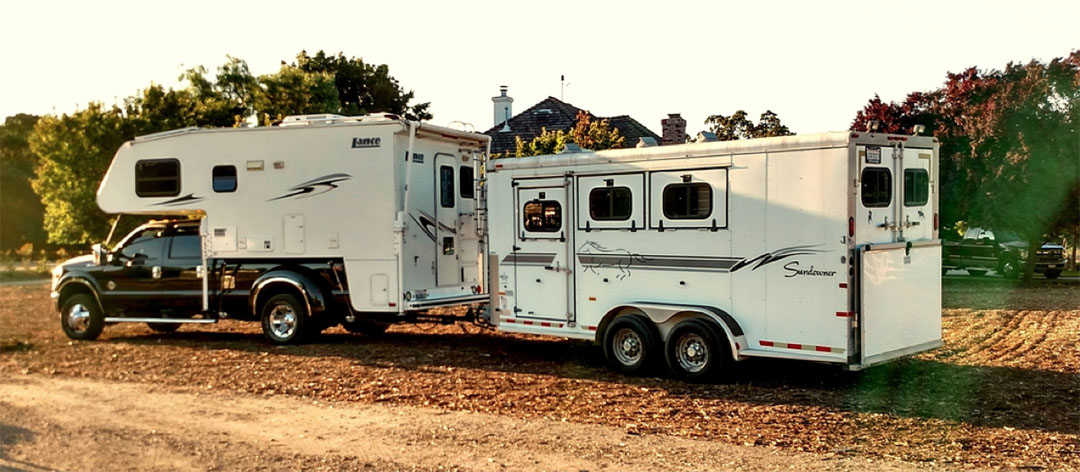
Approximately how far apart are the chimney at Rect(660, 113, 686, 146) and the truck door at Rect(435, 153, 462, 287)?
17756 millimetres

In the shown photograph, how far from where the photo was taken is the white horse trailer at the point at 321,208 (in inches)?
513

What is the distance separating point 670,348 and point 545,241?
7.01 ft

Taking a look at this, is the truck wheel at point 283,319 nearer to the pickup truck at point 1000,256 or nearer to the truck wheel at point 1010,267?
the pickup truck at point 1000,256

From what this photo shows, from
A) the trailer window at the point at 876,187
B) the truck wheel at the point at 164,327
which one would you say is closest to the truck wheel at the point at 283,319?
the truck wheel at the point at 164,327

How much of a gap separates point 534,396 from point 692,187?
2.84 meters

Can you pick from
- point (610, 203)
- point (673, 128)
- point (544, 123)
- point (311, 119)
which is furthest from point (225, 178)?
point (544, 123)

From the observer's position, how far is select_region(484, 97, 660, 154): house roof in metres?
35.6

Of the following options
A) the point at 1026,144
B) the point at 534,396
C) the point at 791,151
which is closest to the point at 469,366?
the point at 534,396

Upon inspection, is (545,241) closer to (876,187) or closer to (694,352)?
(694,352)

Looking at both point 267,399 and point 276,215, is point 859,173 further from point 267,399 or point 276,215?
point 276,215

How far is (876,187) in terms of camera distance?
9641 millimetres

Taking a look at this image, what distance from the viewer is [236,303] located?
13.8 metres

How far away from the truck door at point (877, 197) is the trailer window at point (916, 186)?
280mm

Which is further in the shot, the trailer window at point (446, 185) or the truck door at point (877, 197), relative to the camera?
the trailer window at point (446, 185)
